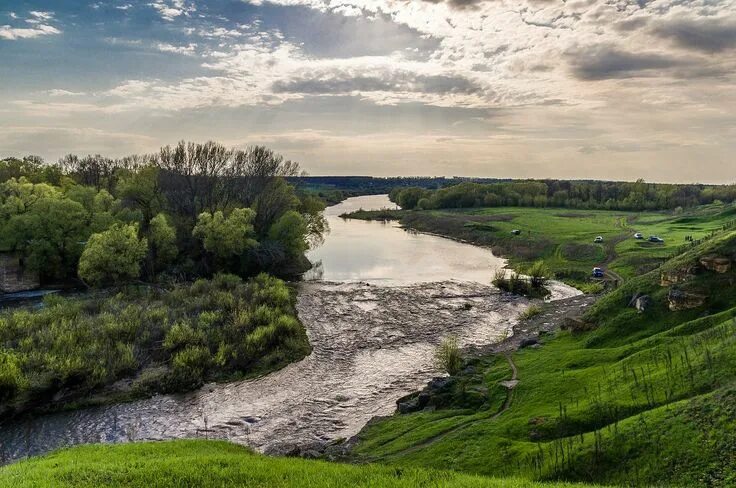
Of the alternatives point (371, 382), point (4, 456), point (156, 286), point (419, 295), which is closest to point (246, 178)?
point (156, 286)

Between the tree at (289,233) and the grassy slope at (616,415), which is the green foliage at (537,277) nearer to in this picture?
the grassy slope at (616,415)

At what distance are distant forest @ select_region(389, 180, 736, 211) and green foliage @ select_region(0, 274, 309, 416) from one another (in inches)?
5042

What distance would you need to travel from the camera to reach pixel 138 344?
3641 cm

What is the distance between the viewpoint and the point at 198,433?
87.2ft

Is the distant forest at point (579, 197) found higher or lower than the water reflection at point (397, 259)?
higher

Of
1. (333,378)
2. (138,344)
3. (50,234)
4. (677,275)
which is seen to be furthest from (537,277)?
(50,234)

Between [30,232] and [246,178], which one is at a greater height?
[246,178]

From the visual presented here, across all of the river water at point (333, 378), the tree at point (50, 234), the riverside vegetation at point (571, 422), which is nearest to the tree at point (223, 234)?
the river water at point (333, 378)

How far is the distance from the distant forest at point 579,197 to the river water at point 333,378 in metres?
99.2

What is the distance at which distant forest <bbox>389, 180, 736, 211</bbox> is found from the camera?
152675 mm

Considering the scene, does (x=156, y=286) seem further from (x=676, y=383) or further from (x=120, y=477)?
(x=676, y=383)

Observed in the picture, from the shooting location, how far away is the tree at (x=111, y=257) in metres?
51.4

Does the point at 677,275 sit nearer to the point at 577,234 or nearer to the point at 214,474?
the point at 214,474

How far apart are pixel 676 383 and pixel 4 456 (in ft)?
108
